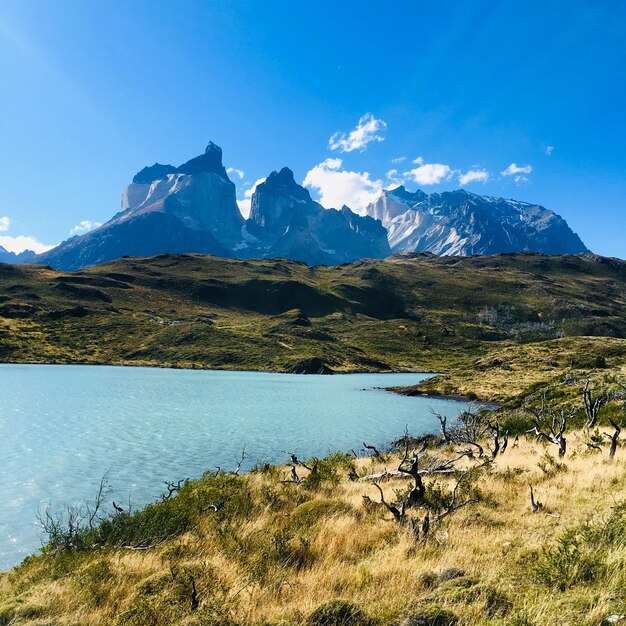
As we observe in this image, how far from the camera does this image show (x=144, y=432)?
43.3 m

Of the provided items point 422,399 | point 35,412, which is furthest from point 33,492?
point 422,399

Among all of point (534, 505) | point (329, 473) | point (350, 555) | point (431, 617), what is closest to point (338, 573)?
point (350, 555)

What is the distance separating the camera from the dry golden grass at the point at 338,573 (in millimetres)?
7344

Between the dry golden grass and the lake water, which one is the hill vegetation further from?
the lake water

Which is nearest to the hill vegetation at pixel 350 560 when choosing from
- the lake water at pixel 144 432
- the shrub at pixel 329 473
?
the shrub at pixel 329 473

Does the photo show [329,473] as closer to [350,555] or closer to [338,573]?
[350,555]

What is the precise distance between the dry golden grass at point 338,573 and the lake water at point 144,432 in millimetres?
8982

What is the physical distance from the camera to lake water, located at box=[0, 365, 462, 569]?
25375 millimetres

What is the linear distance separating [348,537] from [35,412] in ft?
176

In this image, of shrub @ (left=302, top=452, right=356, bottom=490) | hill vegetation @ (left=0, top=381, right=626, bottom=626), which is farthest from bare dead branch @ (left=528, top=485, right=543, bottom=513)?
shrub @ (left=302, top=452, right=356, bottom=490)

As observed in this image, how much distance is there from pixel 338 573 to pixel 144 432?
126 ft

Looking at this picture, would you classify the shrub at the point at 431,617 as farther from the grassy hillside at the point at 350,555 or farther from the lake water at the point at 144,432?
the lake water at the point at 144,432

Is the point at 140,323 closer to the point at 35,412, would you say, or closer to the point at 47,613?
the point at 35,412

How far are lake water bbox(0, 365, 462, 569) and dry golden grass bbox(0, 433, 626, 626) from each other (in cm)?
898
